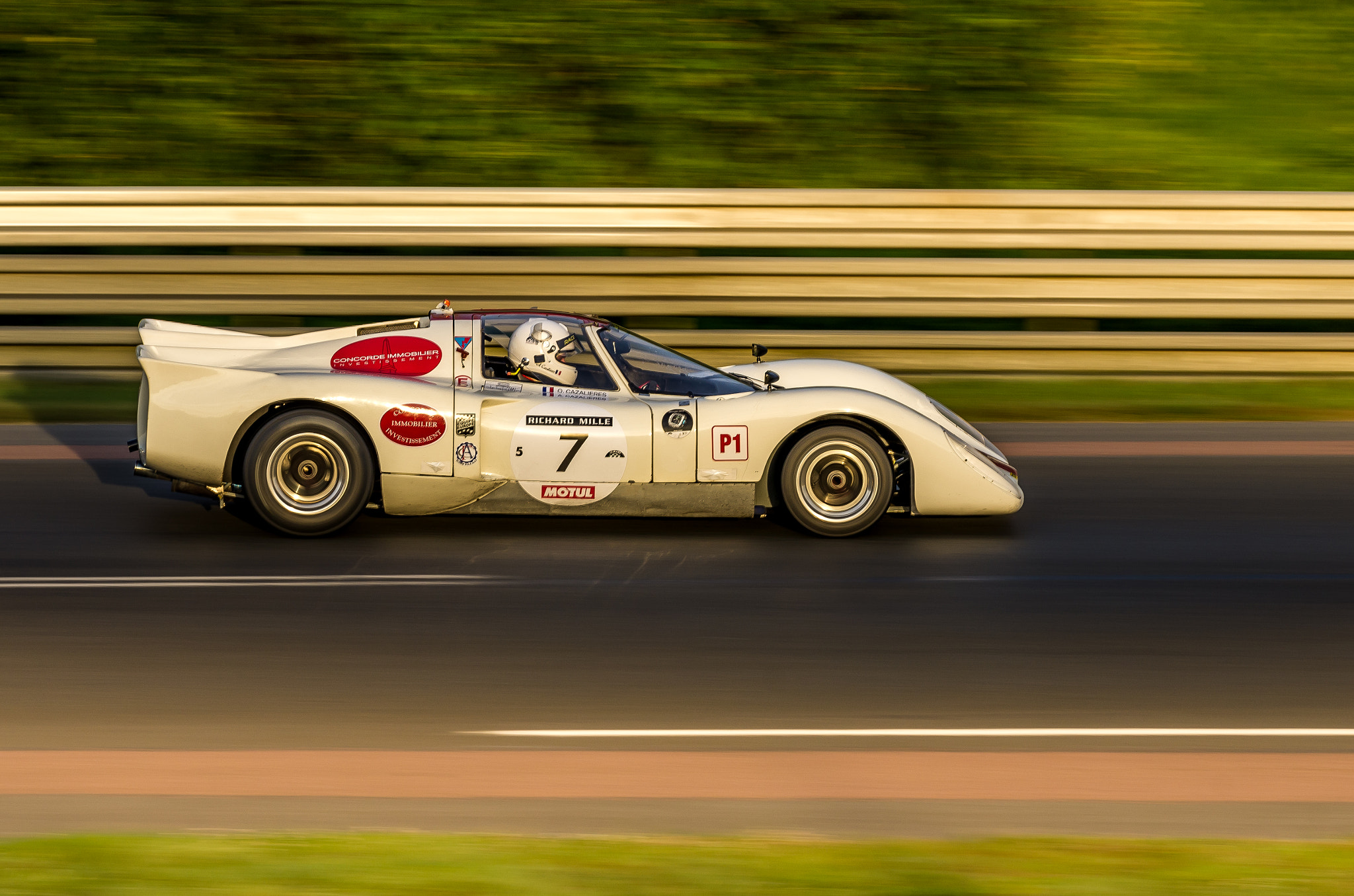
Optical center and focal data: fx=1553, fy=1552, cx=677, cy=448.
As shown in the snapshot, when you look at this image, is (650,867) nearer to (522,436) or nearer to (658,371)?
(522,436)

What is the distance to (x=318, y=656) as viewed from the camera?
19.9 ft

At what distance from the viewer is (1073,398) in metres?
12.4

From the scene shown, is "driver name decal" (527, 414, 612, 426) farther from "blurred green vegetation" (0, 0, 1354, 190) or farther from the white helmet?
"blurred green vegetation" (0, 0, 1354, 190)

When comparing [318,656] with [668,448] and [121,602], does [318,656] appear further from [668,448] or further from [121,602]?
[668,448]

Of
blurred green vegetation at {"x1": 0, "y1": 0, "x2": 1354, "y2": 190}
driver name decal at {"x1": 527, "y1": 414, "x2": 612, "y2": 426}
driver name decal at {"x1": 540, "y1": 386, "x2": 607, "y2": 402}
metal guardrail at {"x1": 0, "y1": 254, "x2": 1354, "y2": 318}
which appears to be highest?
blurred green vegetation at {"x1": 0, "y1": 0, "x2": 1354, "y2": 190}

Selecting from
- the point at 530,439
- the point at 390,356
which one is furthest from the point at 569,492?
the point at 390,356

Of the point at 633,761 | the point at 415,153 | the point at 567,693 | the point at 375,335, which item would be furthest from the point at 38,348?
the point at 633,761

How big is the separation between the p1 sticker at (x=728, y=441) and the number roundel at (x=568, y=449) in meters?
0.46

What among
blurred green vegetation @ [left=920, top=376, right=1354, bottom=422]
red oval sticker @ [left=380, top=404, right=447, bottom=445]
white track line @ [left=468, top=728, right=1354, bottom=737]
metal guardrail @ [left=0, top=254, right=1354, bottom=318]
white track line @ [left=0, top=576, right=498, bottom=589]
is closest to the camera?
white track line @ [left=468, top=728, right=1354, bottom=737]

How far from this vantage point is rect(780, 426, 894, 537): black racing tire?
26.0ft

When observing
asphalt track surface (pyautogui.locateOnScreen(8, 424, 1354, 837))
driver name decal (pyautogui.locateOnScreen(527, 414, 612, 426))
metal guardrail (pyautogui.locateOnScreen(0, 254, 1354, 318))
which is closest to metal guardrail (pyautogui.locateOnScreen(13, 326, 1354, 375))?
metal guardrail (pyautogui.locateOnScreen(0, 254, 1354, 318))

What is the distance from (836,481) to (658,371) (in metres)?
1.09

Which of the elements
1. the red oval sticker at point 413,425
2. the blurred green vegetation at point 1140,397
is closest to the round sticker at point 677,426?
the red oval sticker at point 413,425

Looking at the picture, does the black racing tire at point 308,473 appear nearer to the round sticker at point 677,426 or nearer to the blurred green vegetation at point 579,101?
the round sticker at point 677,426
